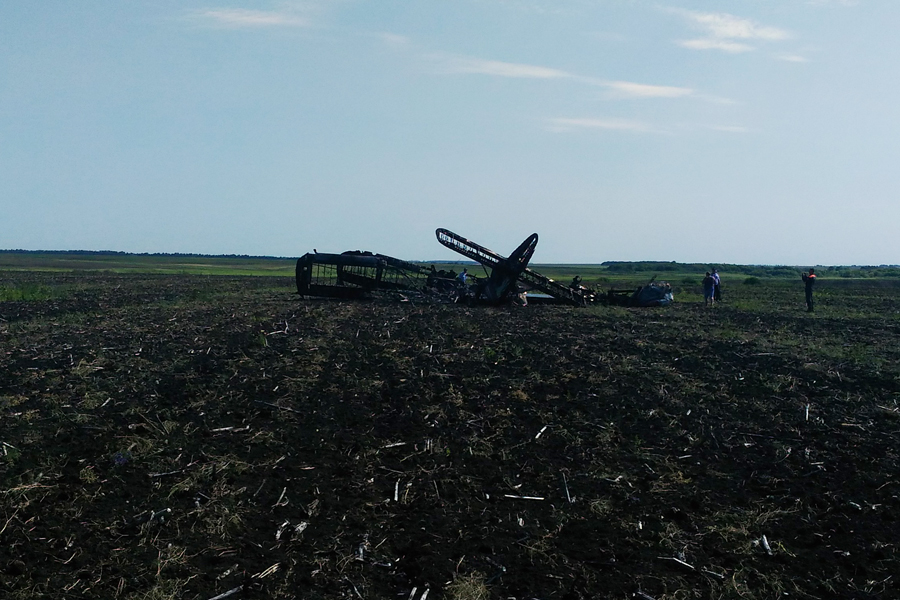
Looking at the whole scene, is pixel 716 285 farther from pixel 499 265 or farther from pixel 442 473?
pixel 442 473

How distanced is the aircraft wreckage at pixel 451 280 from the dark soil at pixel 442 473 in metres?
18.9

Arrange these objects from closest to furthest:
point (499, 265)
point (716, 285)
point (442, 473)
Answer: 1. point (442, 473)
2. point (499, 265)
3. point (716, 285)

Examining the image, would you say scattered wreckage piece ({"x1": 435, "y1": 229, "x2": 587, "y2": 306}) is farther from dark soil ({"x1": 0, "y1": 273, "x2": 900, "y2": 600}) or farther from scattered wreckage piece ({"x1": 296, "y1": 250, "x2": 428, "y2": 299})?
dark soil ({"x1": 0, "y1": 273, "x2": 900, "y2": 600})

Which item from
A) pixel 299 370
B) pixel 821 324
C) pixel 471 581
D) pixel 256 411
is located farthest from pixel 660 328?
pixel 471 581

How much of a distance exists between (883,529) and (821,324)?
25.5 meters

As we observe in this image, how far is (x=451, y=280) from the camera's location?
43.2 m

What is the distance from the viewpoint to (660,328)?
97.7 feet

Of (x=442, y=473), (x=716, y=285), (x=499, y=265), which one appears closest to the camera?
(x=442, y=473)

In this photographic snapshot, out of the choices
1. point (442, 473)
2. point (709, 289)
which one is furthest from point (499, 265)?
point (442, 473)

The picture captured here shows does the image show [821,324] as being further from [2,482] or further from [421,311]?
[2,482]

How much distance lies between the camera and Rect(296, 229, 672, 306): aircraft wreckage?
133 feet

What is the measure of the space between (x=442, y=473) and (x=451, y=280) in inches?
1244

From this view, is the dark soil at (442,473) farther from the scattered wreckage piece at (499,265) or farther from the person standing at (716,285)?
the person standing at (716,285)

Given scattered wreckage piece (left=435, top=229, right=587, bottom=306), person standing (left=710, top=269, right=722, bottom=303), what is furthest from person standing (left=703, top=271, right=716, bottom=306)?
scattered wreckage piece (left=435, top=229, right=587, bottom=306)
